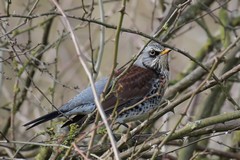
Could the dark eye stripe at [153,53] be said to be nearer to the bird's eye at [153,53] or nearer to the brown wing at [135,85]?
the bird's eye at [153,53]

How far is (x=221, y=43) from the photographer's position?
261 inches

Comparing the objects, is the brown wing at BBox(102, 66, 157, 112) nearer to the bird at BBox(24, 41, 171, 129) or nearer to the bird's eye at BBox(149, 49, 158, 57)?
the bird at BBox(24, 41, 171, 129)

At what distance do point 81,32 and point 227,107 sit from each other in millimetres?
2847

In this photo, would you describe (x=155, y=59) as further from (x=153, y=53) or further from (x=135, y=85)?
(x=135, y=85)

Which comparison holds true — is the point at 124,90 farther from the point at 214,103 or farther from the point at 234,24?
the point at 234,24

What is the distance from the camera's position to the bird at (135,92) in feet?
17.6

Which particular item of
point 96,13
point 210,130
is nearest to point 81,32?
point 96,13

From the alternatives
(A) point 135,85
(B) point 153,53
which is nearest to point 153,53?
(B) point 153,53

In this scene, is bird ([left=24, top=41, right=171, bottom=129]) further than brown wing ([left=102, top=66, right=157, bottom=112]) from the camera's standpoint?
No

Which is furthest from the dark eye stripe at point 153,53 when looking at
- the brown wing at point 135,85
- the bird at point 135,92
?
the brown wing at point 135,85

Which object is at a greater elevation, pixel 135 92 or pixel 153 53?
pixel 153 53

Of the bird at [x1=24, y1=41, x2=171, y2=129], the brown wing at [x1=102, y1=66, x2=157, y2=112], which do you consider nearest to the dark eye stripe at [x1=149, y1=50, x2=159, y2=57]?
the bird at [x1=24, y1=41, x2=171, y2=129]

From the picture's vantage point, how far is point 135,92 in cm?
594

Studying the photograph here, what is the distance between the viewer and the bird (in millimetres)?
5379
